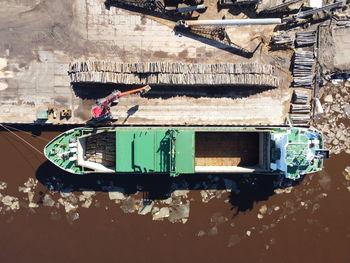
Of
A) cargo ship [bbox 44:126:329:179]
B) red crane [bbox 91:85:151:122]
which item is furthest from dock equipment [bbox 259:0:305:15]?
red crane [bbox 91:85:151:122]

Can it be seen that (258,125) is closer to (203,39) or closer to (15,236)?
(203,39)

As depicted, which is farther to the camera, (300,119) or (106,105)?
(300,119)

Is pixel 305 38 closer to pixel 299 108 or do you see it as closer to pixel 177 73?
pixel 299 108

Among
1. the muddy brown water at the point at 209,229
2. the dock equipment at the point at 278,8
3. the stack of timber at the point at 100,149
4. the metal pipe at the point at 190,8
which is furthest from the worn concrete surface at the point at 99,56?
the muddy brown water at the point at 209,229

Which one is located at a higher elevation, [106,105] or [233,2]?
[233,2]

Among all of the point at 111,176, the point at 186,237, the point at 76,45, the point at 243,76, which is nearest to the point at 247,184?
the point at 186,237

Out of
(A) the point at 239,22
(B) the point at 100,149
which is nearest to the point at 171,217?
(B) the point at 100,149

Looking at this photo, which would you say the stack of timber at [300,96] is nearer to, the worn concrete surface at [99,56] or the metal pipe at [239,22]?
the worn concrete surface at [99,56]
